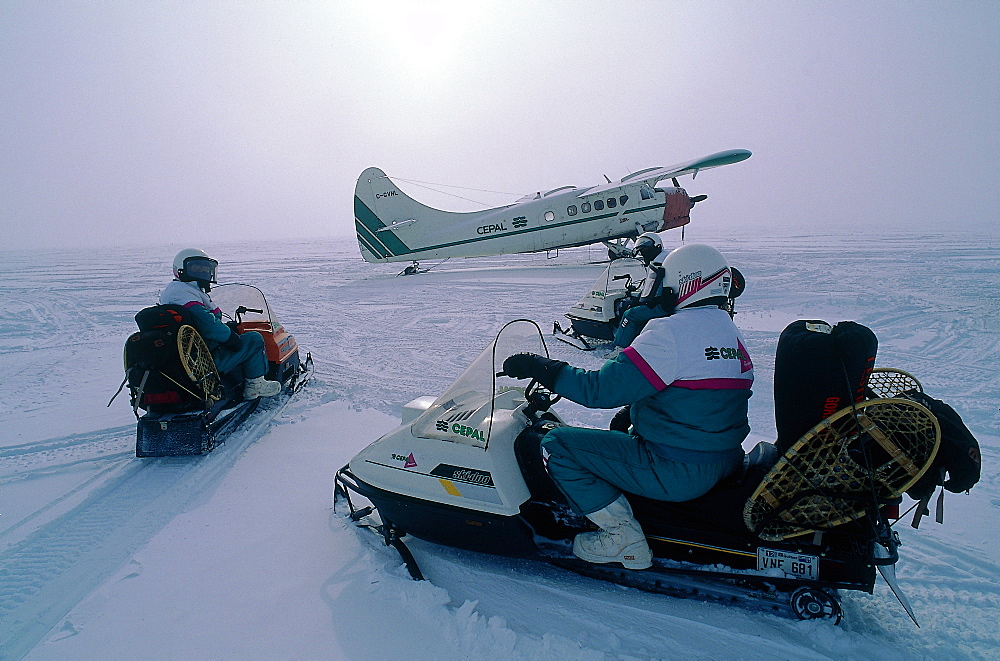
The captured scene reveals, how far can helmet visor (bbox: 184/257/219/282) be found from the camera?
473cm

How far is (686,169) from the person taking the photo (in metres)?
17.4

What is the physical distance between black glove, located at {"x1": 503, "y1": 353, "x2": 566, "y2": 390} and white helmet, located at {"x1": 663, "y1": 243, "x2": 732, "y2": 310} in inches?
26.5

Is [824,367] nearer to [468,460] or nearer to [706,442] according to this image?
[706,442]

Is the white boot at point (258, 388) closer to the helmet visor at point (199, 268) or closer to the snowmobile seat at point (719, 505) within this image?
the helmet visor at point (199, 268)

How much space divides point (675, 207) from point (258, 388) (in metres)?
16.7

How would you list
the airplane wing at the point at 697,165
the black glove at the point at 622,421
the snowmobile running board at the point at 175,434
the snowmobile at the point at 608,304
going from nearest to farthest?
1. the black glove at the point at 622,421
2. the snowmobile running board at the point at 175,434
3. the snowmobile at the point at 608,304
4. the airplane wing at the point at 697,165

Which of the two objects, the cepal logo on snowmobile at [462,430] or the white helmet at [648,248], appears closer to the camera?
the cepal logo on snowmobile at [462,430]

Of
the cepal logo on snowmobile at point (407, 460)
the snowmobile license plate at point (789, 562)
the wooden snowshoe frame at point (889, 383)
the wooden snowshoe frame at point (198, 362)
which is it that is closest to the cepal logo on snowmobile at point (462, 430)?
the cepal logo on snowmobile at point (407, 460)

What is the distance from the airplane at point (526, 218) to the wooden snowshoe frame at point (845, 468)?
15965mm

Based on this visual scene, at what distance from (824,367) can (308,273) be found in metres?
20.8

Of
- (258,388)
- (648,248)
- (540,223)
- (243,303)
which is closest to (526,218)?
(540,223)

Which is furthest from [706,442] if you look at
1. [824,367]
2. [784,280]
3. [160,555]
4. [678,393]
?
[784,280]

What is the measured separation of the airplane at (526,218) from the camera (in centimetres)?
1819

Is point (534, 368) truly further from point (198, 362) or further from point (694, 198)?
point (694, 198)
